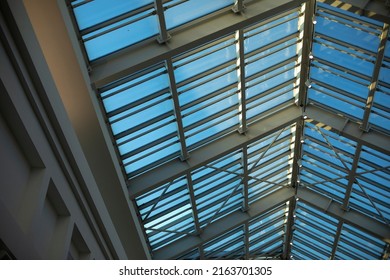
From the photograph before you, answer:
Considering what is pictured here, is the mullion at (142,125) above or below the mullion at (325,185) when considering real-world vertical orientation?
below

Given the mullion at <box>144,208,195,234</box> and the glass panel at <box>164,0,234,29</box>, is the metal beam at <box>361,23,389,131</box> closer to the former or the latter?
the glass panel at <box>164,0,234,29</box>

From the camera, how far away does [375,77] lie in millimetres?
23406

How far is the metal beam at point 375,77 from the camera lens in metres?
21.8

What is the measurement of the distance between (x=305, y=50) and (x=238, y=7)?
4.91 m

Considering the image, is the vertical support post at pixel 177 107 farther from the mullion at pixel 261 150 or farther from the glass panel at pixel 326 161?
the glass panel at pixel 326 161

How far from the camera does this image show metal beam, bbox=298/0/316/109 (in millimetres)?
22984

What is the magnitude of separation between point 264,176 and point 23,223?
19.9 metres

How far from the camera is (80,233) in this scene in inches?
681

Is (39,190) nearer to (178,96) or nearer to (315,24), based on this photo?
(178,96)

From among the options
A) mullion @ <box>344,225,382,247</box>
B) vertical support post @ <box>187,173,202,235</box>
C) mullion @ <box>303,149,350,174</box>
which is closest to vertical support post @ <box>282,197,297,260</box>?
mullion @ <box>344,225,382,247</box>

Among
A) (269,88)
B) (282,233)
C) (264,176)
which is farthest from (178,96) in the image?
(282,233)

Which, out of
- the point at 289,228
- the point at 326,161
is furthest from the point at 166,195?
the point at 289,228

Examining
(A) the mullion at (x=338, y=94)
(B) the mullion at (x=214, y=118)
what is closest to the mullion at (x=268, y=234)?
(A) the mullion at (x=338, y=94)

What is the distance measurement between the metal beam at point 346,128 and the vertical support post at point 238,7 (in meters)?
7.86
